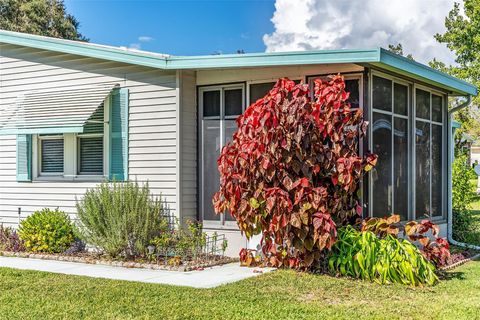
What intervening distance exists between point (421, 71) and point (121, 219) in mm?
5327

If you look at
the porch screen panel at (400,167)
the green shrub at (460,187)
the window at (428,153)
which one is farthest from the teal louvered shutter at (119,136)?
the green shrub at (460,187)

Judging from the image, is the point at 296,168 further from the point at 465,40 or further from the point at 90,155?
the point at 465,40

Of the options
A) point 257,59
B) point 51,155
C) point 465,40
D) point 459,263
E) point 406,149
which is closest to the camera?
point 257,59

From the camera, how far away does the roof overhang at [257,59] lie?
296 inches

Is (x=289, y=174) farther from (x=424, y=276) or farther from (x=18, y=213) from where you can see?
(x=18, y=213)

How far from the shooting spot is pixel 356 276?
729 centimetres

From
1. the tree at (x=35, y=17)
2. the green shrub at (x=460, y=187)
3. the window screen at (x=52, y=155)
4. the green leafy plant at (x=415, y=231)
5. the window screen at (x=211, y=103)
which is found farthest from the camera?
the tree at (x=35, y=17)

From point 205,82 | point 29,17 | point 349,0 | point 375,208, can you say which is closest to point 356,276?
point 375,208

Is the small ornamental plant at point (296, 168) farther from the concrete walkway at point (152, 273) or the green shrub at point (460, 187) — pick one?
the green shrub at point (460, 187)

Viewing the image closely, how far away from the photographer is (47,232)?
9.41m

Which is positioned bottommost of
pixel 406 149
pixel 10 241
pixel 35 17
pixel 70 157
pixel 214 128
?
pixel 10 241

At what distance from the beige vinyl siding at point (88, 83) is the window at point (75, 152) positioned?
0.25m

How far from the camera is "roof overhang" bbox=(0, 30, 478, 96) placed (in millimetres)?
7525

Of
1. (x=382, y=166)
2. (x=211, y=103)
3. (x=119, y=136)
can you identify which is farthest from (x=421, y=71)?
(x=119, y=136)
